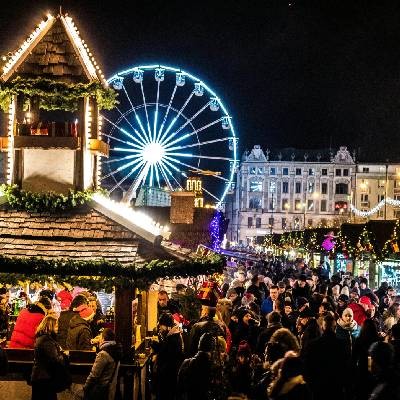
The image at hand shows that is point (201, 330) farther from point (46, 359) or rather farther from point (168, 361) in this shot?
point (46, 359)

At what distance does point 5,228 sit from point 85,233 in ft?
3.89

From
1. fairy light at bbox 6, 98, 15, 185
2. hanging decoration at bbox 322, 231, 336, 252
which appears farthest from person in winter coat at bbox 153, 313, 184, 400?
hanging decoration at bbox 322, 231, 336, 252

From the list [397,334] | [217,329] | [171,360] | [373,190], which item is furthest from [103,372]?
[373,190]

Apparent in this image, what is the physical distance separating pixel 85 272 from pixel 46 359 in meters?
1.17

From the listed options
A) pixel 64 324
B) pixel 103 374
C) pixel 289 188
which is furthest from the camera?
pixel 289 188

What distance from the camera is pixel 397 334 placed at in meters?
8.73

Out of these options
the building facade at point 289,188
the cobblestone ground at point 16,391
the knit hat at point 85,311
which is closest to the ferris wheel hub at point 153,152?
the knit hat at point 85,311

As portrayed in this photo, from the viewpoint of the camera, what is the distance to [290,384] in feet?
18.0

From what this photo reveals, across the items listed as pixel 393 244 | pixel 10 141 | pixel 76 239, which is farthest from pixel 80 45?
pixel 393 244

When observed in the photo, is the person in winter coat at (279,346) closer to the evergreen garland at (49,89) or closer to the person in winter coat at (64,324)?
the person in winter coat at (64,324)

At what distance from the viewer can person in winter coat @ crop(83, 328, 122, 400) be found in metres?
7.21

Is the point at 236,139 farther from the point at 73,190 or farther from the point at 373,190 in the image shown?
the point at 373,190

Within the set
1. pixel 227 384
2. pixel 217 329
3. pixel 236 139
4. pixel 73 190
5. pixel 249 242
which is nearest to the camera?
pixel 227 384

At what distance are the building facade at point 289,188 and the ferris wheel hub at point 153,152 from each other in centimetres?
7438
